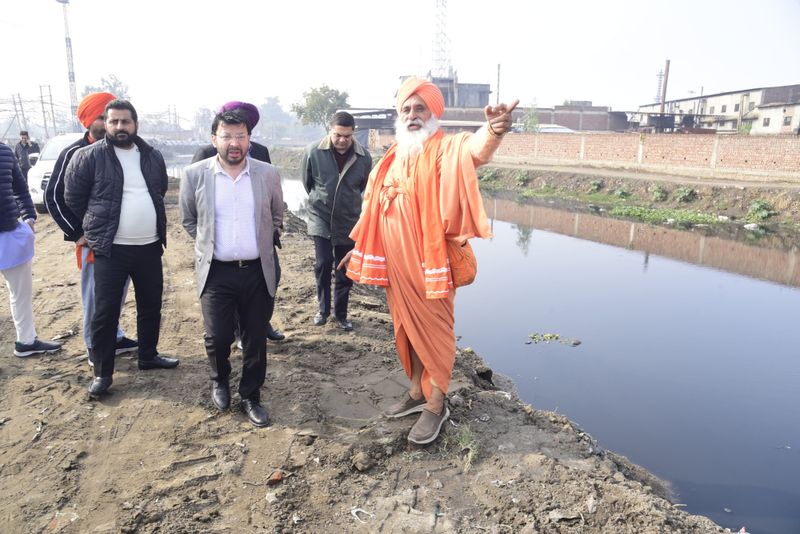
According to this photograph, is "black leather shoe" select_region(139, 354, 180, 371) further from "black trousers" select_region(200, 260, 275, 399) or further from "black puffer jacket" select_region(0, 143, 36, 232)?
"black puffer jacket" select_region(0, 143, 36, 232)

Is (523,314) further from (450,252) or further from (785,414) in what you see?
(450,252)

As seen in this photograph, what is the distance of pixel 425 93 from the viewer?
290 cm

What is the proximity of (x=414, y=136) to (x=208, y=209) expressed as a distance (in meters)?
1.21

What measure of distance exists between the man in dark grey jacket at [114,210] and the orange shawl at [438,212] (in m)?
1.47

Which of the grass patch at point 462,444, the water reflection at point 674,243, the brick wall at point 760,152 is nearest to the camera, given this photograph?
the grass patch at point 462,444

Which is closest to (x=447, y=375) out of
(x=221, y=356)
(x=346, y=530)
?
(x=346, y=530)

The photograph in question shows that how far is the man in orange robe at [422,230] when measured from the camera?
2.71 metres

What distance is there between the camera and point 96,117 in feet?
12.1

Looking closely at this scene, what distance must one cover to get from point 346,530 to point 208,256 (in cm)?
160

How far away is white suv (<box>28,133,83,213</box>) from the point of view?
9.95m

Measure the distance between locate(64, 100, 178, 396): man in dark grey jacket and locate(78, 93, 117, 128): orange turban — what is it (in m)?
0.39

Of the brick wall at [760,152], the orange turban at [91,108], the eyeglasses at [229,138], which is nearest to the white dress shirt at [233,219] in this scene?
the eyeglasses at [229,138]

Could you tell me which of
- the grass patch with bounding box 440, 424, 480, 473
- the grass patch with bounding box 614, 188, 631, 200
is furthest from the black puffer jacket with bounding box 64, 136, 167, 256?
the grass patch with bounding box 614, 188, 631, 200

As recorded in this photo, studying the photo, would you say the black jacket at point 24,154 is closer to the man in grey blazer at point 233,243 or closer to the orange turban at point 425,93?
the man in grey blazer at point 233,243
